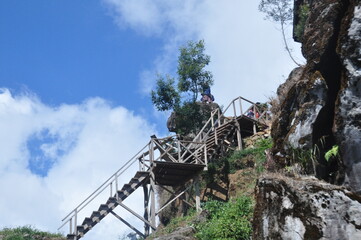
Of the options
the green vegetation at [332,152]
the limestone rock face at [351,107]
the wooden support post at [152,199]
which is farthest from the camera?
the wooden support post at [152,199]

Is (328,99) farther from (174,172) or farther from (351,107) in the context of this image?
(174,172)

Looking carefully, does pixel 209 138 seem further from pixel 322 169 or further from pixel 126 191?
pixel 322 169

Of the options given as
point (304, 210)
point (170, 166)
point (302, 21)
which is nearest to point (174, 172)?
point (170, 166)

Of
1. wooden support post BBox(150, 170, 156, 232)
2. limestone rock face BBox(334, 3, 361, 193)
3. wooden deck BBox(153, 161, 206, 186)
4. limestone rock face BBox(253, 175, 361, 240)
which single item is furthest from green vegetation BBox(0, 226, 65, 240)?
limestone rock face BBox(334, 3, 361, 193)

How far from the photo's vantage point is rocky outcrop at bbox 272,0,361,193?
10.8 metres

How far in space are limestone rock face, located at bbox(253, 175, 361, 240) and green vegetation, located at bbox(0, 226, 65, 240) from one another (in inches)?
480

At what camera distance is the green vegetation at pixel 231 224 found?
48.3ft

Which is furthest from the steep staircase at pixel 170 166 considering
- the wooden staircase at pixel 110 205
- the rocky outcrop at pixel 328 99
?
the rocky outcrop at pixel 328 99

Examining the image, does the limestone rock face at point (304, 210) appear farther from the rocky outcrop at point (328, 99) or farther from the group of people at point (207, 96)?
the group of people at point (207, 96)

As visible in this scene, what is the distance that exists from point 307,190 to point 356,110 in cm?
206

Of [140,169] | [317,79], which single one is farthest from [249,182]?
[317,79]

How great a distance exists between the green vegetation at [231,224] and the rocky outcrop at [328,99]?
291 centimetres

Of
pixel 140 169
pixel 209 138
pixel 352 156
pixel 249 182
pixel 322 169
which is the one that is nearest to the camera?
pixel 352 156

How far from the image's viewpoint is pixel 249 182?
72.1 feet
